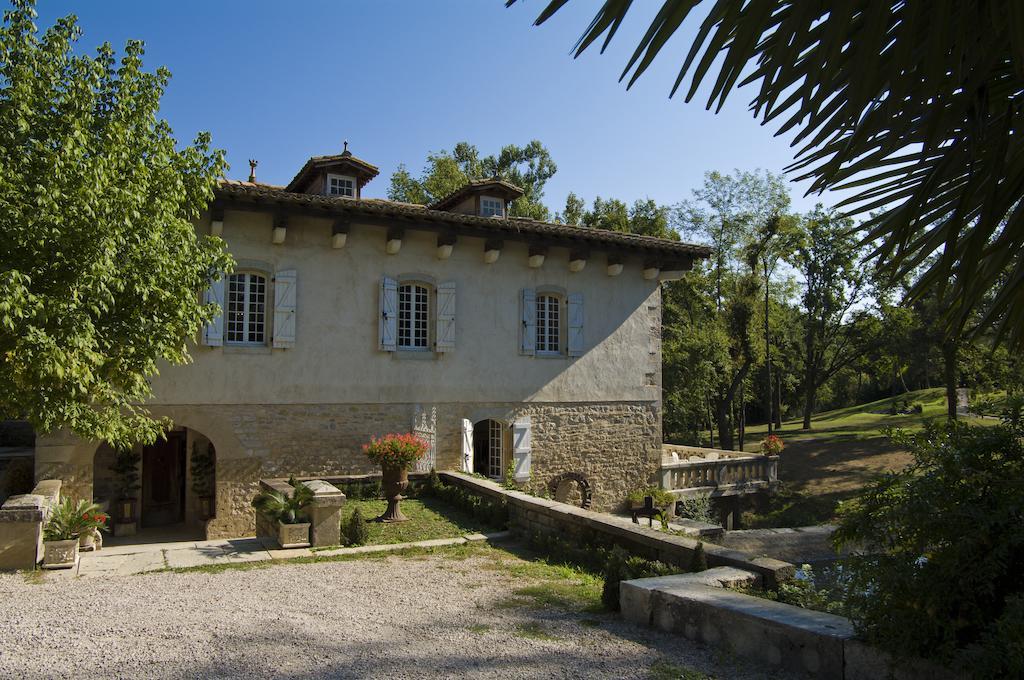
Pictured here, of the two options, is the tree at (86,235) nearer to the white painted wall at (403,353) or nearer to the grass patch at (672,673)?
the white painted wall at (403,353)

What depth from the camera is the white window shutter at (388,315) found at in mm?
12984

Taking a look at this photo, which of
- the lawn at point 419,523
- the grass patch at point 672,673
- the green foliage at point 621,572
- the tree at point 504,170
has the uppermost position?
the tree at point 504,170

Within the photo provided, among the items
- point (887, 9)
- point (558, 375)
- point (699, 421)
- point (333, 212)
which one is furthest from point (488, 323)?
point (699, 421)

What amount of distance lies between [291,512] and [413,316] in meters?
5.67

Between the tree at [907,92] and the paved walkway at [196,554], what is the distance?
6.53m

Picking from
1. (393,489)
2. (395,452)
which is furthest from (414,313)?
(393,489)

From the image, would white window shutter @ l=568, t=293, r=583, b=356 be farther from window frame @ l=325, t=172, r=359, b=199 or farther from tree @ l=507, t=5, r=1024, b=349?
tree @ l=507, t=5, r=1024, b=349

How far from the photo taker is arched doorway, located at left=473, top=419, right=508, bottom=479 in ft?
47.9

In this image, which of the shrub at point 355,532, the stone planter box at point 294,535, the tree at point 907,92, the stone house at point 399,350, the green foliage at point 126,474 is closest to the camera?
the tree at point 907,92

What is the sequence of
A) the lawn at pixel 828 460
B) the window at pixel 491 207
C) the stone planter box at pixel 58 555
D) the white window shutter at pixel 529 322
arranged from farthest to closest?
1. the lawn at pixel 828 460
2. the window at pixel 491 207
3. the white window shutter at pixel 529 322
4. the stone planter box at pixel 58 555

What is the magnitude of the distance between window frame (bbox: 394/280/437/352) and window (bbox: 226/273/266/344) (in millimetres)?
2421

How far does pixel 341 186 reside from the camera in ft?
44.1

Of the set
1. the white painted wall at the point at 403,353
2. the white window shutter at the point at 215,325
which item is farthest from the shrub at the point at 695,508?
the white window shutter at the point at 215,325

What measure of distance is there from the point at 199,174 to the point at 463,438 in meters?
6.57
